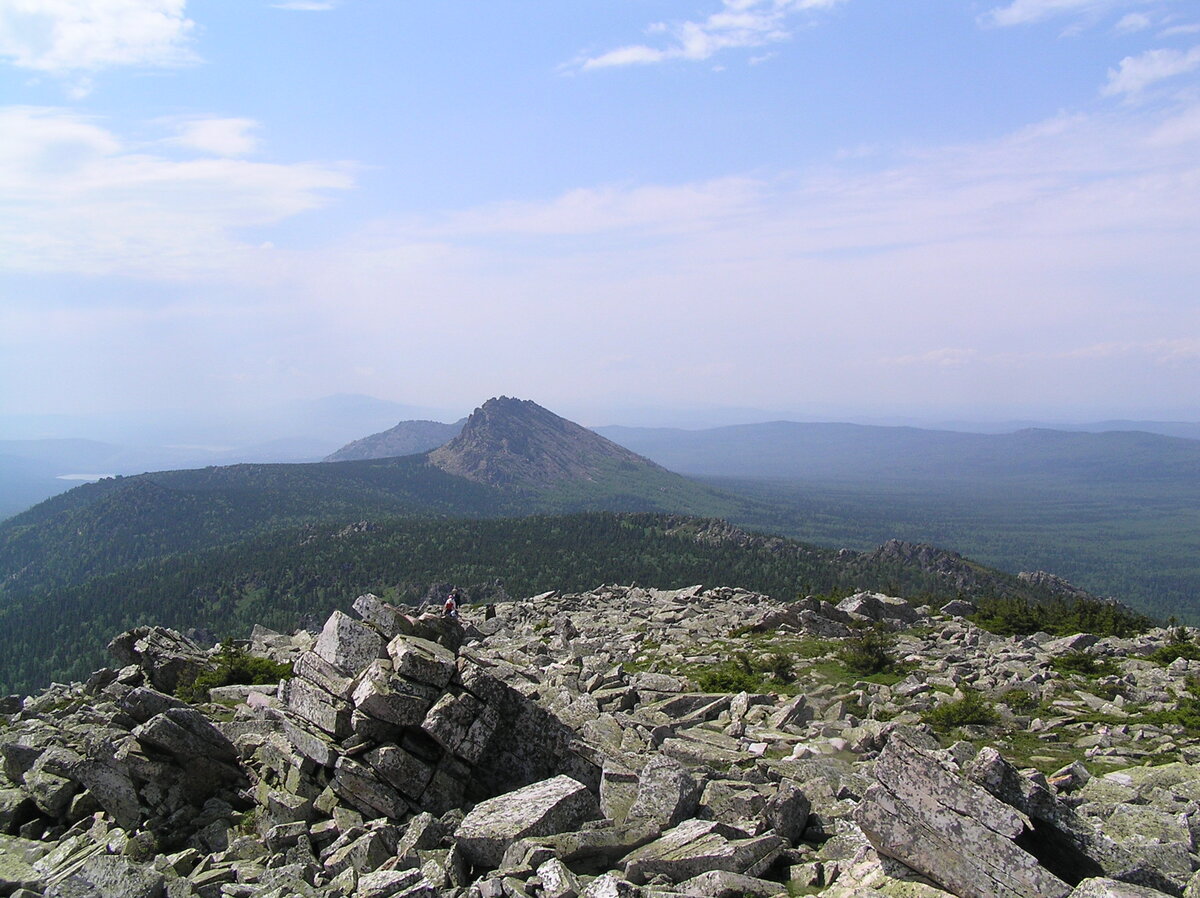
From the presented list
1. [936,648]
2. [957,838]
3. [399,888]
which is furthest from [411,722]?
[936,648]

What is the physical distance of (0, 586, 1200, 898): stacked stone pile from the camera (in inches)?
435

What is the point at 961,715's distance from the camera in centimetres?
2280

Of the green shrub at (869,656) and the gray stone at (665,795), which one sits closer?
the gray stone at (665,795)

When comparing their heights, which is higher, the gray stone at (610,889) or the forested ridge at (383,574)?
the gray stone at (610,889)

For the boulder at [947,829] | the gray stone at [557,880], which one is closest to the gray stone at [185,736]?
the gray stone at [557,880]

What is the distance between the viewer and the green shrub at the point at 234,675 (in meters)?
25.9

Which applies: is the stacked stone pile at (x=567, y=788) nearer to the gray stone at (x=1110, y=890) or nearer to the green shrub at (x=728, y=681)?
the gray stone at (x=1110, y=890)

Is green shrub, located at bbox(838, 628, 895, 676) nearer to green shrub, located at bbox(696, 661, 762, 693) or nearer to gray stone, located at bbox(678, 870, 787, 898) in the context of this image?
green shrub, located at bbox(696, 661, 762, 693)

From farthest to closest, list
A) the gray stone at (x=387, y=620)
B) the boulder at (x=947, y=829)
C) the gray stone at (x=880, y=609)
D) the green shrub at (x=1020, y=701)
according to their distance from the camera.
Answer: the gray stone at (x=880, y=609)
the green shrub at (x=1020, y=701)
the gray stone at (x=387, y=620)
the boulder at (x=947, y=829)

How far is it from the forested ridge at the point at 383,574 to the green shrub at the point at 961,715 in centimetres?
9262

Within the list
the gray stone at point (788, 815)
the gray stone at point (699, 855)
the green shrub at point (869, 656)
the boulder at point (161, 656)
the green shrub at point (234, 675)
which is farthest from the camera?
the green shrub at point (869, 656)

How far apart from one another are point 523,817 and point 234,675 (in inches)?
782

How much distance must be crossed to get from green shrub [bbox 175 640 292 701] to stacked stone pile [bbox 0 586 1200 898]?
1.26 m

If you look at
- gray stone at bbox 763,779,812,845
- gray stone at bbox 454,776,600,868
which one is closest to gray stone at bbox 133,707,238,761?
gray stone at bbox 454,776,600,868
